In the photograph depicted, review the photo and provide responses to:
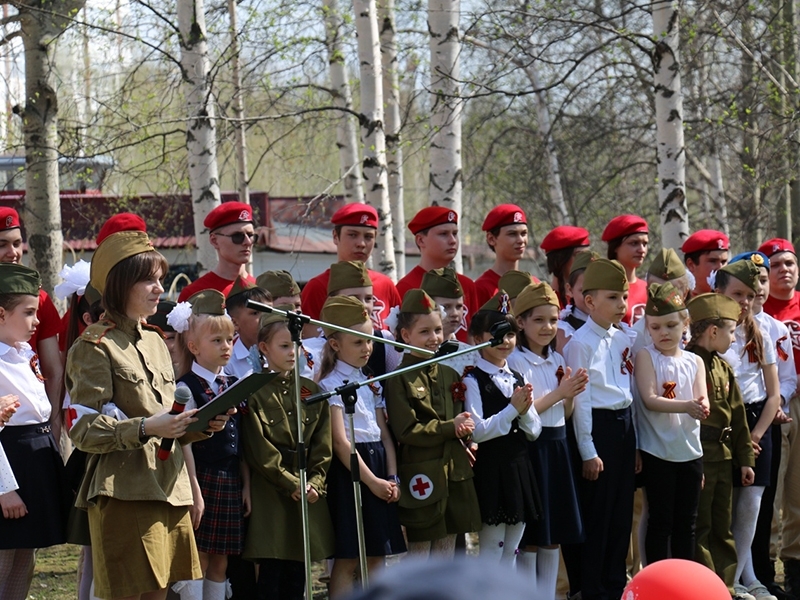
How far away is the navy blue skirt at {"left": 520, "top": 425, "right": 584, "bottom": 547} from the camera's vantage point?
19.9 ft

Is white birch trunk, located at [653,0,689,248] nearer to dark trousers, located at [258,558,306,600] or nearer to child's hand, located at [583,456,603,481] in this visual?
child's hand, located at [583,456,603,481]

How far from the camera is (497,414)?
19.0ft

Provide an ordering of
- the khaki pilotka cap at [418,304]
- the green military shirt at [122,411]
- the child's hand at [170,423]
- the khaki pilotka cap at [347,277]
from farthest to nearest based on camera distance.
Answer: the khaki pilotka cap at [347,277], the khaki pilotka cap at [418,304], the green military shirt at [122,411], the child's hand at [170,423]

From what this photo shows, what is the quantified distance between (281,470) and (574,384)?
1633 mm

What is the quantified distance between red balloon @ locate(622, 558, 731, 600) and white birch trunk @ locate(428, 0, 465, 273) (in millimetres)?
6506

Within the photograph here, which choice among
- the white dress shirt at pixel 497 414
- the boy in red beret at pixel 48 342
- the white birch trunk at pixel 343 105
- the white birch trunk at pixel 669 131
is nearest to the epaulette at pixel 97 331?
the boy in red beret at pixel 48 342

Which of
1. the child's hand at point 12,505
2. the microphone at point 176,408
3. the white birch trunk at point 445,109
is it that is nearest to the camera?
the microphone at point 176,408

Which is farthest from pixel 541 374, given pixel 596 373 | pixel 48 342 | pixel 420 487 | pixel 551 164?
pixel 551 164

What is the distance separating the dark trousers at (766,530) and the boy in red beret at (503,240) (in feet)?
6.69

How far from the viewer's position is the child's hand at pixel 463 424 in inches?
223

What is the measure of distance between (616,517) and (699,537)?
2.12ft

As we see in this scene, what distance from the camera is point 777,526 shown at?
7816 millimetres

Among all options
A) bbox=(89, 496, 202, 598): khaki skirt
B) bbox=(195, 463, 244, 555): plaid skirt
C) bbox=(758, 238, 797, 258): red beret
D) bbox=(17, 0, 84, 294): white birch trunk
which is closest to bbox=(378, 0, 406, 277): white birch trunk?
bbox=(17, 0, 84, 294): white birch trunk

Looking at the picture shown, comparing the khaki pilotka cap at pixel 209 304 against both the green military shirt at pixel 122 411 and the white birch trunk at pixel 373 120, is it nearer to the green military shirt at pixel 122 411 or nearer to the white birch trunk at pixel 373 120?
the green military shirt at pixel 122 411
